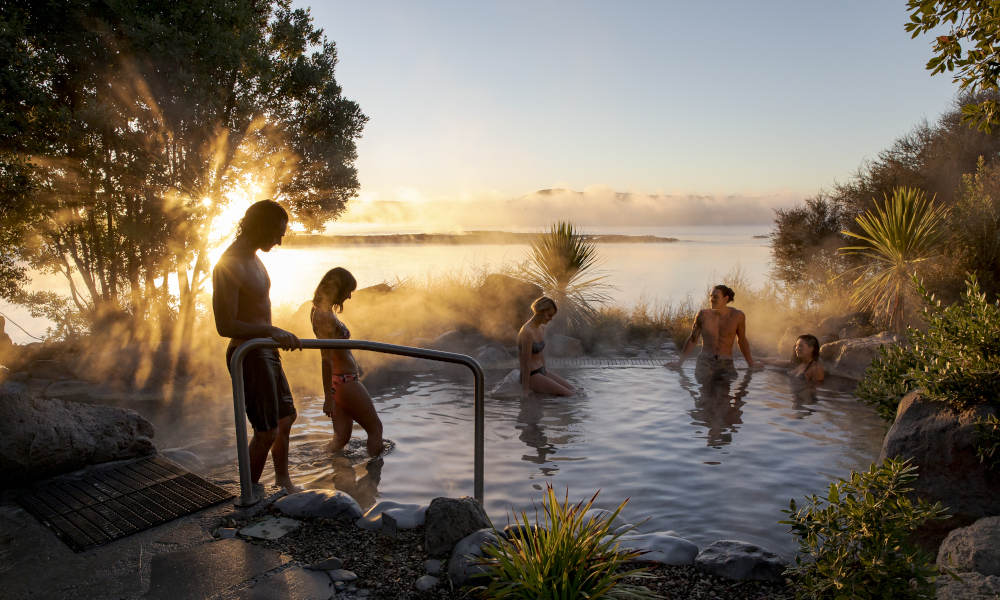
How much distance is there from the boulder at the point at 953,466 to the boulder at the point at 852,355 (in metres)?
6.18

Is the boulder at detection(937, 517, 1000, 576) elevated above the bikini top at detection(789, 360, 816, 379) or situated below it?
above

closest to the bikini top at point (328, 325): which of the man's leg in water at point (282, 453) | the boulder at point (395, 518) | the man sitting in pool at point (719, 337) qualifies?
the man's leg in water at point (282, 453)

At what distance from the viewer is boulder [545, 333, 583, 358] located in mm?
13133

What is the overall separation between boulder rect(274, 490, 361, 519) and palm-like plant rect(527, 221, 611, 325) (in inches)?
436

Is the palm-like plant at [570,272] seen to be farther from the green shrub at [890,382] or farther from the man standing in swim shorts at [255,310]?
the man standing in swim shorts at [255,310]

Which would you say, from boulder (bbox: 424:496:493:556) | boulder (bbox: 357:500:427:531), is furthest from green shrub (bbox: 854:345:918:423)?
boulder (bbox: 357:500:427:531)

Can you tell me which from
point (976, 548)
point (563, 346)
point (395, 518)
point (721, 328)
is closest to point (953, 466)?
point (976, 548)

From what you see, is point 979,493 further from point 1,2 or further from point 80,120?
point 1,2

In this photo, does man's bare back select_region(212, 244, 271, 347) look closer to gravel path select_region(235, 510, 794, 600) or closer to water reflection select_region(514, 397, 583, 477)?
gravel path select_region(235, 510, 794, 600)

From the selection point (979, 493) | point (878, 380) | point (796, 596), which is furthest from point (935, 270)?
point (796, 596)

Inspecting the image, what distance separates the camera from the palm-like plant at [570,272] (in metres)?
14.9

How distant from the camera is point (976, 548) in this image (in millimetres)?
3305

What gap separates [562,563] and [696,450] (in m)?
4.35

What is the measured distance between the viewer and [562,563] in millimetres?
2689
